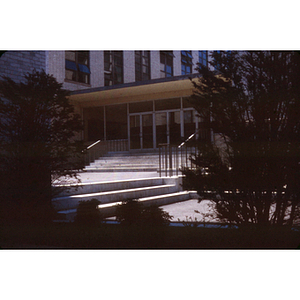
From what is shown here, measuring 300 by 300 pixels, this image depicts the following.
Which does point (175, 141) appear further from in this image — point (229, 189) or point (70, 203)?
point (229, 189)

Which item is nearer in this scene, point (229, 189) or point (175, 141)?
point (229, 189)

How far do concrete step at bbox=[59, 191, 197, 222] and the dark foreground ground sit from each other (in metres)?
0.31

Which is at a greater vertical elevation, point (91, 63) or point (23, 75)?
point (91, 63)

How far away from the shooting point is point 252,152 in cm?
458

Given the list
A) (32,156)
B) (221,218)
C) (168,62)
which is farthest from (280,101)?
(168,62)

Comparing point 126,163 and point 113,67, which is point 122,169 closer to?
point 126,163

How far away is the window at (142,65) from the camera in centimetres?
2123

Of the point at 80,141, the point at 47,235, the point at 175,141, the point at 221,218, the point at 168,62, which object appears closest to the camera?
the point at 221,218

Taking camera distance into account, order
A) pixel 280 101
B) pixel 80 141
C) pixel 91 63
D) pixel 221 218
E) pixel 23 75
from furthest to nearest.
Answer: pixel 91 63, pixel 23 75, pixel 80 141, pixel 221 218, pixel 280 101

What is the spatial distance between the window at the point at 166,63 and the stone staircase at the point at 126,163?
10127 millimetres

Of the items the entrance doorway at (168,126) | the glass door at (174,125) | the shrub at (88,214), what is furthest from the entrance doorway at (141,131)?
the shrub at (88,214)

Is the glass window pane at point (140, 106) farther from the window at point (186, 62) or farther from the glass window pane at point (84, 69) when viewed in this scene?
the window at point (186, 62)

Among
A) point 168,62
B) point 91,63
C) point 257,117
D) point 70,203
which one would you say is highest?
point 168,62

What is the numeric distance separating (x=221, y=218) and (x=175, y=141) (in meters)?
10.5
